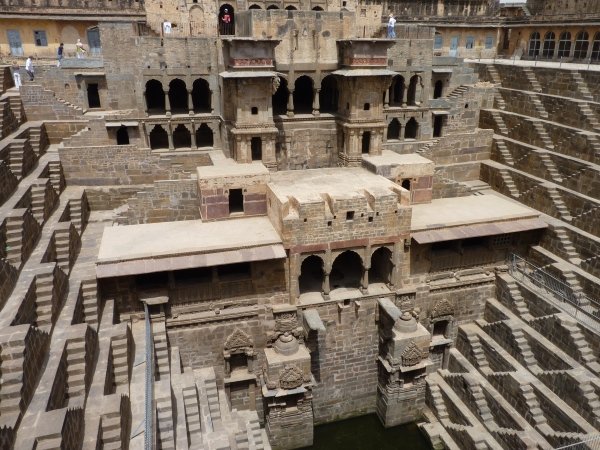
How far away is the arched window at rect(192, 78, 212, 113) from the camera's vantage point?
90.7 ft

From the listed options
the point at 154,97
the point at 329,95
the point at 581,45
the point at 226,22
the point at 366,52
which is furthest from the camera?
the point at 581,45

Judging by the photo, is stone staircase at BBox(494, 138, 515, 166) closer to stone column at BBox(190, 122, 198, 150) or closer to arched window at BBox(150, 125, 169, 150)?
stone column at BBox(190, 122, 198, 150)

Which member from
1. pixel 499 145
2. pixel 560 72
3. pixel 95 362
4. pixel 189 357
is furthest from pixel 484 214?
pixel 95 362

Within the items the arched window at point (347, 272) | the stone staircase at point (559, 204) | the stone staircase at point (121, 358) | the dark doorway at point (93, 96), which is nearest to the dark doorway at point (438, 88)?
→ the stone staircase at point (559, 204)

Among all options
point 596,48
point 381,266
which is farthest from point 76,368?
point 596,48

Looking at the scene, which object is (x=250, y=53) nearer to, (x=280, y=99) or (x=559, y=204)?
(x=280, y=99)

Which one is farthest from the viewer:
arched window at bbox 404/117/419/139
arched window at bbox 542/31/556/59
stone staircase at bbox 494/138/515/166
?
arched window at bbox 542/31/556/59

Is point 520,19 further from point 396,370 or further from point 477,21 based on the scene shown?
point 396,370

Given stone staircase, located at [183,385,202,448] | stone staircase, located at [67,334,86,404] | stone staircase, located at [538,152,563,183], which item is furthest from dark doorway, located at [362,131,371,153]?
stone staircase, located at [67,334,86,404]

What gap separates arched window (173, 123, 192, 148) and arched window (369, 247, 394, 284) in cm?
1314

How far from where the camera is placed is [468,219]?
20.5 metres

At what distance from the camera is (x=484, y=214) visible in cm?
2128

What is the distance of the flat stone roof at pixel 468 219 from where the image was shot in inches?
778

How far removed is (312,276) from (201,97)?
14.3 meters
